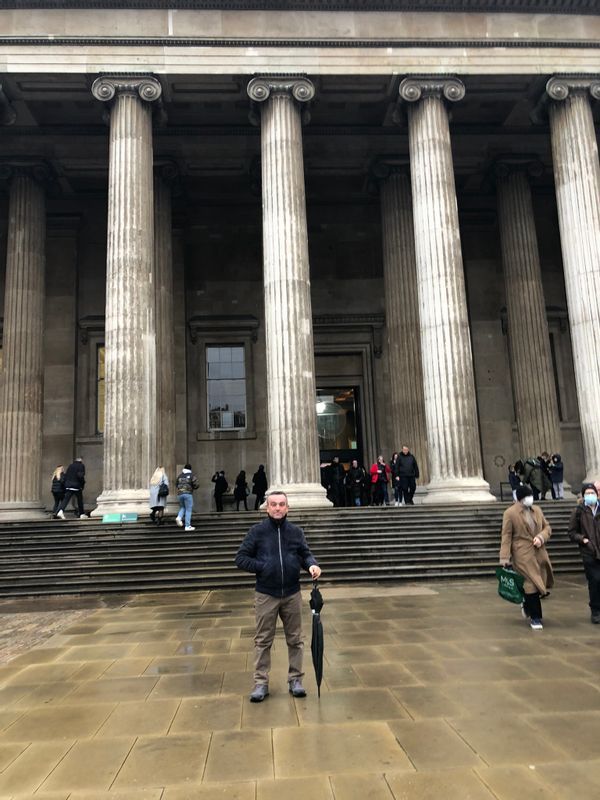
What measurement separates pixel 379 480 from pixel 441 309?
18.5 ft

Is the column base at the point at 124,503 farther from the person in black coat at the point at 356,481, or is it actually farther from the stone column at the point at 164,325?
the person in black coat at the point at 356,481

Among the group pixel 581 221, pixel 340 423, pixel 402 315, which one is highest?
pixel 581 221

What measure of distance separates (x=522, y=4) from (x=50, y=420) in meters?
20.8

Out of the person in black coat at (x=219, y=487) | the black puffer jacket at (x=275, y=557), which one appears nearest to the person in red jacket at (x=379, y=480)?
the person in black coat at (x=219, y=487)

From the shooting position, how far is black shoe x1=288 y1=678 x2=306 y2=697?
5.40 metres

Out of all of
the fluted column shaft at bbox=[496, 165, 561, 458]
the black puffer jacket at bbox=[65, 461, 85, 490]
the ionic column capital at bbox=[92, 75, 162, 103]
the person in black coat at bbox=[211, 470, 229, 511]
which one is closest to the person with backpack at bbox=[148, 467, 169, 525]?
the black puffer jacket at bbox=[65, 461, 85, 490]

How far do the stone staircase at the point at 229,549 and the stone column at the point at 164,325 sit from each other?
19.3 ft

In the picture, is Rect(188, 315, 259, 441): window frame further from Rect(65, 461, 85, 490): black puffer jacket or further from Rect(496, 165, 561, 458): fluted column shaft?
Rect(496, 165, 561, 458): fluted column shaft

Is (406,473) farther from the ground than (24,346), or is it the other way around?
(24,346)

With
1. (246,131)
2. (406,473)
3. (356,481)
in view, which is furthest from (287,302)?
(246,131)

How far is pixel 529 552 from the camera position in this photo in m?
7.99

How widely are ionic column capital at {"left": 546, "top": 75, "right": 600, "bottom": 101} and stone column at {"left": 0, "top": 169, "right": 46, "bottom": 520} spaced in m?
16.9

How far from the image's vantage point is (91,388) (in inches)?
966

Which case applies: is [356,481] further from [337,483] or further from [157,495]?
[157,495]
